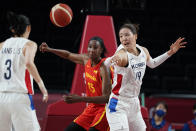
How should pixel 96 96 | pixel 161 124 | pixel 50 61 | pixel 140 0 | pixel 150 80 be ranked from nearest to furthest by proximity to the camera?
pixel 96 96 < pixel 140 0 < pixel 161 124 < pixel 150 80 < pixel 50 61

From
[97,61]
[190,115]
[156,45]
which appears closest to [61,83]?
[156,45]

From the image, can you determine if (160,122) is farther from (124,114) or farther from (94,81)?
(124,114)

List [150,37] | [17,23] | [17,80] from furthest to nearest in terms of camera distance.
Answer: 1. [150,37]
2. [17,23]
3. [17,80]

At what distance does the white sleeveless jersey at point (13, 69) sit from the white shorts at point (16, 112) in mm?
75

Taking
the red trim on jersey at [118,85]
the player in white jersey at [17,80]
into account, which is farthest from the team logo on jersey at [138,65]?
the player in white jersey at [17,80]

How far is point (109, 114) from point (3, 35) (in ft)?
25.9

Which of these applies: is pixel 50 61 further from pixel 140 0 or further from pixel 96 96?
pixel 96 96

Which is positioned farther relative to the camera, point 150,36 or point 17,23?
point 150,36

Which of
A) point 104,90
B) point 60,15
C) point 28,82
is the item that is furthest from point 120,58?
point 60,15

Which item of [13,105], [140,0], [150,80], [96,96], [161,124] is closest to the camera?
[13,105]

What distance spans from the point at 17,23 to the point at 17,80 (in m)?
0.61

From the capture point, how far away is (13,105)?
3764mm

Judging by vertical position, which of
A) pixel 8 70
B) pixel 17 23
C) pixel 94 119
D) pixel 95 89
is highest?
pixel 17 23

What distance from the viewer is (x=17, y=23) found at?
4.02 meters
